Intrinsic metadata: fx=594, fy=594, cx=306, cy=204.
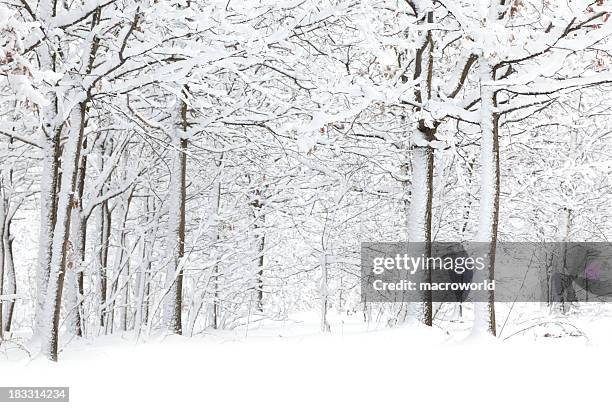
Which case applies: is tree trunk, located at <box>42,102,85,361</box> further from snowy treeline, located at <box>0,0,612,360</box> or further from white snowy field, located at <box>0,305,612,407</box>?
white snowy field, located at <box>0,305,612,407</box>

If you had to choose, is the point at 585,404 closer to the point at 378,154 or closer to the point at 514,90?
the point at 514,90

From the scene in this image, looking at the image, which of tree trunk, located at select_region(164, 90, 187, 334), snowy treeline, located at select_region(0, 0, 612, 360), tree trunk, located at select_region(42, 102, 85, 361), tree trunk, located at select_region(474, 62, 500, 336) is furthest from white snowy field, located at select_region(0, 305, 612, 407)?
tree trunk, located at select_region(164, 90, 187, 334)

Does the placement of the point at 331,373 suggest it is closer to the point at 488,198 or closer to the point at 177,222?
the point at 488,198

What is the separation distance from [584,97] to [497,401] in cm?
1005

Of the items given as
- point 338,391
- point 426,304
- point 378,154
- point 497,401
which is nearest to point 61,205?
point 338,391

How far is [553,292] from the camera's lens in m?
18.0

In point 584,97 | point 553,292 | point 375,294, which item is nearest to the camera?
point 584,97

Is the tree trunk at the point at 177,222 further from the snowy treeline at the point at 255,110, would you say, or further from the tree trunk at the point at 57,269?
the tree trunk at the point at 57,269

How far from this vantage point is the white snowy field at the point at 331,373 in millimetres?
3949

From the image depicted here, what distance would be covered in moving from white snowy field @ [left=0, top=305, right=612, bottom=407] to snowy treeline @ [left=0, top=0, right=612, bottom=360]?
676mm

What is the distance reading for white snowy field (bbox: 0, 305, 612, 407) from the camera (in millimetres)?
3949

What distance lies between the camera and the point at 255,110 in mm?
7922

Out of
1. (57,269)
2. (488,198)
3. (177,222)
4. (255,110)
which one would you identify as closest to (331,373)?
(57,269)

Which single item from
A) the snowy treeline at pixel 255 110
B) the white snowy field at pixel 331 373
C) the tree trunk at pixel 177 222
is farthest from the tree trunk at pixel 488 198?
the tree trunk at pixel 177 222
